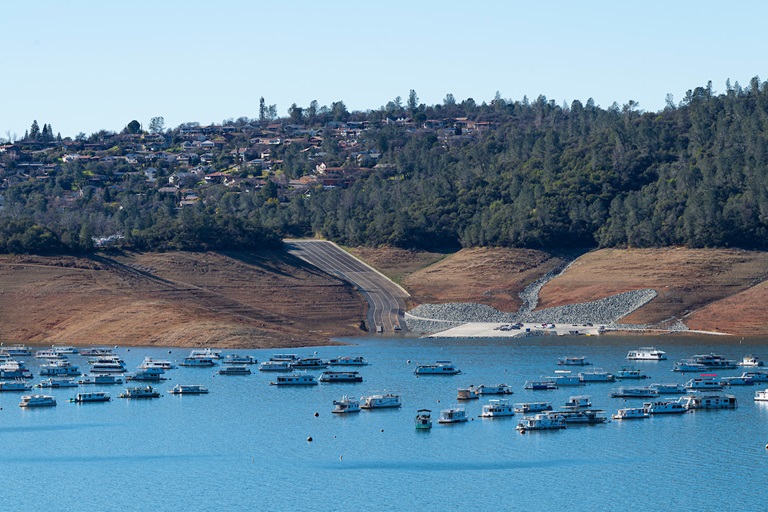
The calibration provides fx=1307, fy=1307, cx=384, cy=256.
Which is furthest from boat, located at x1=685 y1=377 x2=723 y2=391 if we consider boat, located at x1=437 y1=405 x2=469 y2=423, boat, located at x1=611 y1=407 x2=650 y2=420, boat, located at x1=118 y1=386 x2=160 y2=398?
boat, located at x1=118 y1=386 x2=160 y2=398

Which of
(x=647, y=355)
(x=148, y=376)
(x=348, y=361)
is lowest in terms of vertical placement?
(x=148, y=376)

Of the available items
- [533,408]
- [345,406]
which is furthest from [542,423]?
[345,406]

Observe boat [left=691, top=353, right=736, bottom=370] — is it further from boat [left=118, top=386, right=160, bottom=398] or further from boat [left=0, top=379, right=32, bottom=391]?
boat [left=0, top=379, right=32, bottom=391]

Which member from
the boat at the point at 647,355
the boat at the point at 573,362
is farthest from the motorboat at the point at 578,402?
the boat at the point at 647,355

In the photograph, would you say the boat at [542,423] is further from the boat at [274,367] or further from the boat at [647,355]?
the boat at [647,355]

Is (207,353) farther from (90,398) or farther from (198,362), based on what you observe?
(90,398)

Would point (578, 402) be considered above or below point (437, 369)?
below

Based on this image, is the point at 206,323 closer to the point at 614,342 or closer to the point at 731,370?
the point at 614,342
